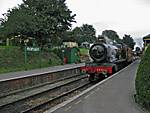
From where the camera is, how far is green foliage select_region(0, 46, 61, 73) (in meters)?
30.2

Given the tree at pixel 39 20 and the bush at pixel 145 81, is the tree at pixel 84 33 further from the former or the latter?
the bush at pixel 145 81

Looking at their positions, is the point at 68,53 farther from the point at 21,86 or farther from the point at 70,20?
the point at 21,86

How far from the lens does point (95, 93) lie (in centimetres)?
1270

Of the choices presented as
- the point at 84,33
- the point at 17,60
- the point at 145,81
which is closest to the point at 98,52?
the point at 17,60

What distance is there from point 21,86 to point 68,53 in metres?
27.3

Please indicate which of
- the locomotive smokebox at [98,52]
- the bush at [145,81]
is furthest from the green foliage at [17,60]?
the bush at [145,81]

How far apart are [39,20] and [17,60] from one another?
395 inches

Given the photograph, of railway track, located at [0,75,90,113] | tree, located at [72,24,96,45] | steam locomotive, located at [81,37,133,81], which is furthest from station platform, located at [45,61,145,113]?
tree, located at [72,24,96,45]

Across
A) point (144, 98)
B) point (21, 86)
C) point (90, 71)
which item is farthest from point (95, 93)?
point (90, 71)

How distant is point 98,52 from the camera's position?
22.9 meters

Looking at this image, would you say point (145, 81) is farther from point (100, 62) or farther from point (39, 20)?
point (39, 20)

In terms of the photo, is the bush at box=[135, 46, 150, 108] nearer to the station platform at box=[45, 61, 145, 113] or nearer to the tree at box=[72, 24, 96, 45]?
the station platform at box=[45, 61, 145, 113]

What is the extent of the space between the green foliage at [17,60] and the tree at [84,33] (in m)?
68.9

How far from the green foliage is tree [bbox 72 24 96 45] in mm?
68940
